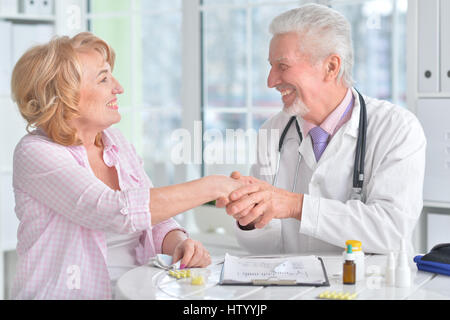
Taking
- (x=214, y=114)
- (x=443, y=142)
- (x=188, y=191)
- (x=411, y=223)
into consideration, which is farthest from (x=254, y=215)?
(x=214, y=114)

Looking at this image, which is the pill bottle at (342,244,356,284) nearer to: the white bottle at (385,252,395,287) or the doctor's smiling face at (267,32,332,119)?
the white bottle at (385,252,395,287)

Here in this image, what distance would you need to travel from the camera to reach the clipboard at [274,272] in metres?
1.58

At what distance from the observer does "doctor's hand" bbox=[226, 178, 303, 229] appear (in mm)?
1957

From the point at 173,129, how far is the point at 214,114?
0.32 metres

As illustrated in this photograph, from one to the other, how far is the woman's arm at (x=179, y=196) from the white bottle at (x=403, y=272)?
576 millimetres

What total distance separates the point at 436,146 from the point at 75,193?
1576 mm

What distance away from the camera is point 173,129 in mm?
3877

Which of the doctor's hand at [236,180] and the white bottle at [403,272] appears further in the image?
the doctor's hand at [236,180]

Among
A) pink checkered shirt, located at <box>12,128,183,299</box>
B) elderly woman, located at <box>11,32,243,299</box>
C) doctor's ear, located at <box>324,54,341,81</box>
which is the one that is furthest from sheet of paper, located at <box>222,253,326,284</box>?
doctor's ear, located at <box>324,54,341,81</box>

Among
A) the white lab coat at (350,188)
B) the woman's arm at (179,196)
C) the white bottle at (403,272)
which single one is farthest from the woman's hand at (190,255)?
the white bottle at (403,272)

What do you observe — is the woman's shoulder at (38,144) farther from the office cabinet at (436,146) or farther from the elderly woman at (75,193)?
the office cabinet at (436,146)

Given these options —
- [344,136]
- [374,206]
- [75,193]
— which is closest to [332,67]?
[344,136]

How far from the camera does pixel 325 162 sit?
6.82ft
